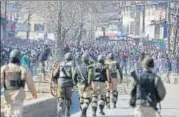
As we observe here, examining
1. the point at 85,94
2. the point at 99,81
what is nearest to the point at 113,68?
the point at 99,81

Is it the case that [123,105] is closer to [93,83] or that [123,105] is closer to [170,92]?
[93,83]

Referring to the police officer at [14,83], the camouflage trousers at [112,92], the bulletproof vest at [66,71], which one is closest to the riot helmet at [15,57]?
the police officer at [14,83]

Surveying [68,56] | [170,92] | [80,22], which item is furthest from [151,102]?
[80,22]

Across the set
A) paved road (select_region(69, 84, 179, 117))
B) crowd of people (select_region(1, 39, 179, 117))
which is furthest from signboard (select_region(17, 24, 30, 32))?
crowd of people (select_region(1, 39, 179, 117))

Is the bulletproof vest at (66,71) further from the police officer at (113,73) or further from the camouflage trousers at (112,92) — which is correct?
the camouflage trousers at (112,92)

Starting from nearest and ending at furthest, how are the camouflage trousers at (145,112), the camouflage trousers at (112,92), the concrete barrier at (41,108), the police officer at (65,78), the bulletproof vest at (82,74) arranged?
the camouflage trousers at (145,112) → the concrete barrier at (41,108) → the police officer at (65,78) → the bulletproof vest at (82,74) → the camouflage trousers at (112,92)

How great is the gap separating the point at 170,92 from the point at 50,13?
11.2 metres

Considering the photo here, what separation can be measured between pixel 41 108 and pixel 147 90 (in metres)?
4.09

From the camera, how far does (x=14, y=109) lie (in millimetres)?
9109

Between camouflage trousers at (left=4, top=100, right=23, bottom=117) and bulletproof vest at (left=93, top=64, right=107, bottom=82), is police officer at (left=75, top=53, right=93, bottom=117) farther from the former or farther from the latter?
camouflage trousers at (left=4, top=100, right=23, bottom=117)

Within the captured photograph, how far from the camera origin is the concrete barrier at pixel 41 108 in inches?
446

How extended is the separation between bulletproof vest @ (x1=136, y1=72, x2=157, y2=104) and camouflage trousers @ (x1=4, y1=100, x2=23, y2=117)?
78.7 inches

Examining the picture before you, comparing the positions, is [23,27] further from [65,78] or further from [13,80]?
[13,80]

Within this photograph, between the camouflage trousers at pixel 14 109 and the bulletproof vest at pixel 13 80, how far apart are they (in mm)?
268
